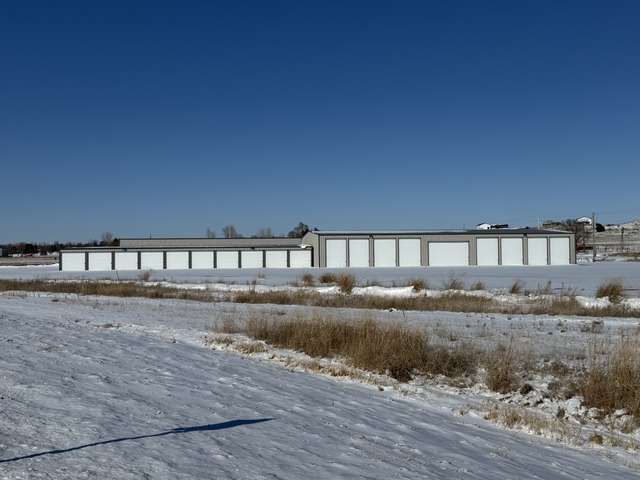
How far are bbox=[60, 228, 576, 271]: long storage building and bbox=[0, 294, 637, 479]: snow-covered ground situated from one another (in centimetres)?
6555

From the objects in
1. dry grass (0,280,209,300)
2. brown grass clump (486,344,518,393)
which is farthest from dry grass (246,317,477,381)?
dry grass (0,280,209,300)

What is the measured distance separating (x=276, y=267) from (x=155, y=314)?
2294 inches

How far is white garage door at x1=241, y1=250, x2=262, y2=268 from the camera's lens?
7650 cm

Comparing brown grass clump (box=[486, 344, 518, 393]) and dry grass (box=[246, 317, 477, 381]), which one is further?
dry grass (box=[246, 317, 477, 381])

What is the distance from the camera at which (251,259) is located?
7681cm

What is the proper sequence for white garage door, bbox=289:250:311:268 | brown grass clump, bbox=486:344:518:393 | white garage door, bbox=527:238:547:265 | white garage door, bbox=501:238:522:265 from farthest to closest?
white garage door, bbox=289:250:311:268 < white garage door, bbox=527:238:547:265 < white garage door, bbox=501:238:522:265 < brown grass clump, bbox=486:344:518:393

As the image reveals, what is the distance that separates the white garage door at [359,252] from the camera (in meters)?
76.1

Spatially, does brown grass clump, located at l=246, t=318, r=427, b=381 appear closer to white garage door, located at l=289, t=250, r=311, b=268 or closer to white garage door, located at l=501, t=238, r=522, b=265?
white garage door, located at l=289, t=250, r=311, b=268

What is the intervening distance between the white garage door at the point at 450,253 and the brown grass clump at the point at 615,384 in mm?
66638

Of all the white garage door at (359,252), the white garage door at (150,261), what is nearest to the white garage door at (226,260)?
the white garage door at (150,261)

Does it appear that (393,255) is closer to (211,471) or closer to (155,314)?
(155,314)

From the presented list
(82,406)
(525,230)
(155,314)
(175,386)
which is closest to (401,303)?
(155,314)

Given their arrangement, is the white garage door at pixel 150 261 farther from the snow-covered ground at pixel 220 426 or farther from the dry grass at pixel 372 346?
the snow-covered ground at pixel 220 426

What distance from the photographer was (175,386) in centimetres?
786
